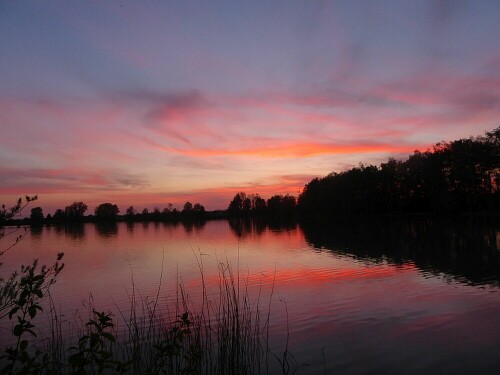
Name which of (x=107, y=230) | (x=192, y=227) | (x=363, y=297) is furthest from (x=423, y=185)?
(x=363, y=297)

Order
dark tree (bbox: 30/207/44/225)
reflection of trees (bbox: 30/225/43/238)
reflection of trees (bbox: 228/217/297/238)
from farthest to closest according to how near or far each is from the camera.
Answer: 1. dark tree (bbox: 30/207/44/225)
2. reflection of trees (bbox: 30/225/43/238)
3. reflection of trees (bbox: 228/217/297/238)

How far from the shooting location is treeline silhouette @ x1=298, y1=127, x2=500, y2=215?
76625 mm

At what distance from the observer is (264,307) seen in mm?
14609

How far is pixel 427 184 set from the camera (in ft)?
289

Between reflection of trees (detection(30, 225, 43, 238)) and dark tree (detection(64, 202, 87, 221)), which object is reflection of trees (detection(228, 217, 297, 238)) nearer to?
reflection of trees (detection(30, 225, 43, 238))

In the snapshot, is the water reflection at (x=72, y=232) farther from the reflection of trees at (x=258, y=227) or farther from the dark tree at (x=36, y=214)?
the reflection of trees at (x=258, y=227)

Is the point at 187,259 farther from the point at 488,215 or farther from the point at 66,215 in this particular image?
the point at 66,215

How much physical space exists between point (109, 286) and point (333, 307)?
11.8 m

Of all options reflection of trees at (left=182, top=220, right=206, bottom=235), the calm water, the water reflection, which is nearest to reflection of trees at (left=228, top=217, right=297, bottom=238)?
reflection of trees at (left=182, top=220, right=206, bottom=235)

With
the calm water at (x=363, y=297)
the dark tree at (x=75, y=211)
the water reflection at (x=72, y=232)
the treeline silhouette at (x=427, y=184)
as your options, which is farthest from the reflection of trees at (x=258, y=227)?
the dark tree at (x=75, y=211)

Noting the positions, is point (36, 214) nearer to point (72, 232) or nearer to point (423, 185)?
point (72, 232)

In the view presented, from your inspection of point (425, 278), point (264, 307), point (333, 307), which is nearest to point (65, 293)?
point (264, 307)

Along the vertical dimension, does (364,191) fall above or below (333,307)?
above

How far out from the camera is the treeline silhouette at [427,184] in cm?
7662
